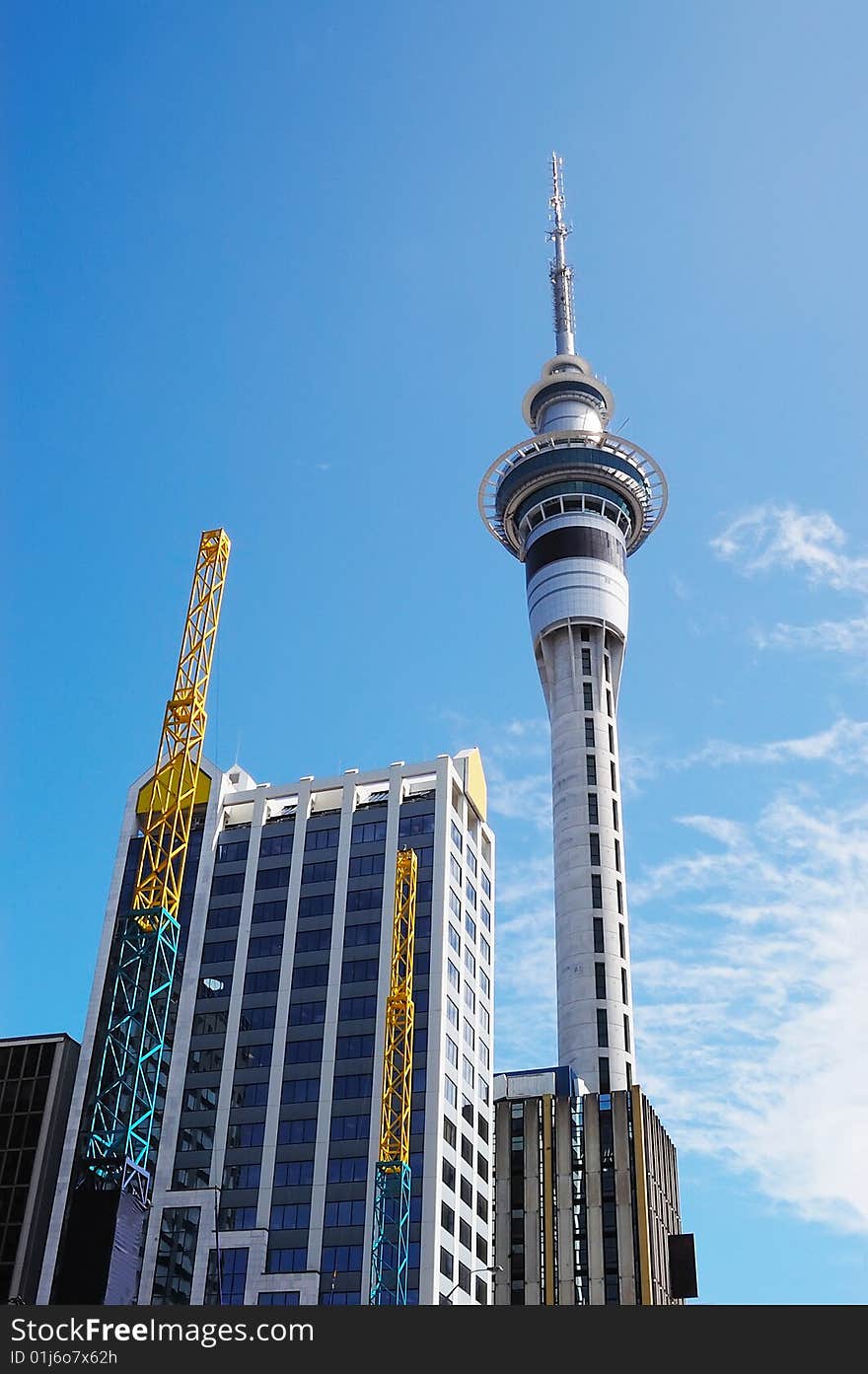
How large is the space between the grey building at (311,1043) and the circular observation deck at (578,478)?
183ft

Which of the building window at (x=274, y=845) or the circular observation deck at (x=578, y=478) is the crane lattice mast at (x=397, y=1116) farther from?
the circular observation deck at (x=578, y=478)

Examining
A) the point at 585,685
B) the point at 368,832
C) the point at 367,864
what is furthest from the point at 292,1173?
the point at 585,685

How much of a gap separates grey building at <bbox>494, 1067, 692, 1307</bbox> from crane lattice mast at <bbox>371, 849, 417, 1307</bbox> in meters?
26.7

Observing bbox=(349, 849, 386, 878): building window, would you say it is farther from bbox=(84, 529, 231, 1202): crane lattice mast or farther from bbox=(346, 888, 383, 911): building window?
bbox=(84, 529, 231, 1202): crane lattice mast

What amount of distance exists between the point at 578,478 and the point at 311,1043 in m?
96.9

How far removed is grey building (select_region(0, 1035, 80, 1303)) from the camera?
12119cm

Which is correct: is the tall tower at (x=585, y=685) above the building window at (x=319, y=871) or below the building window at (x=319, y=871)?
above

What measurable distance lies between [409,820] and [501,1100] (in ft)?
112

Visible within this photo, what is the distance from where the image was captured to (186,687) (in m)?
93.2

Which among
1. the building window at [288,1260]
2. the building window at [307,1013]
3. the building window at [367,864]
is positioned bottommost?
the building window at [288,1260]

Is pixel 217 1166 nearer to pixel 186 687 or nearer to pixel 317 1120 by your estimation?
pixel 317 1120

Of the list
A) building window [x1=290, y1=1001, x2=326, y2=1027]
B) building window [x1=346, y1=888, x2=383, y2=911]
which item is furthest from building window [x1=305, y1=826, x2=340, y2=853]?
building window [x1=290, y1=1001, x2=326, y2=1027]

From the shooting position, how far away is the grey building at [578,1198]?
135 m

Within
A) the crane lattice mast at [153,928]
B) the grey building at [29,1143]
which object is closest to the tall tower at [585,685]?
the grey building at [29,1143]
